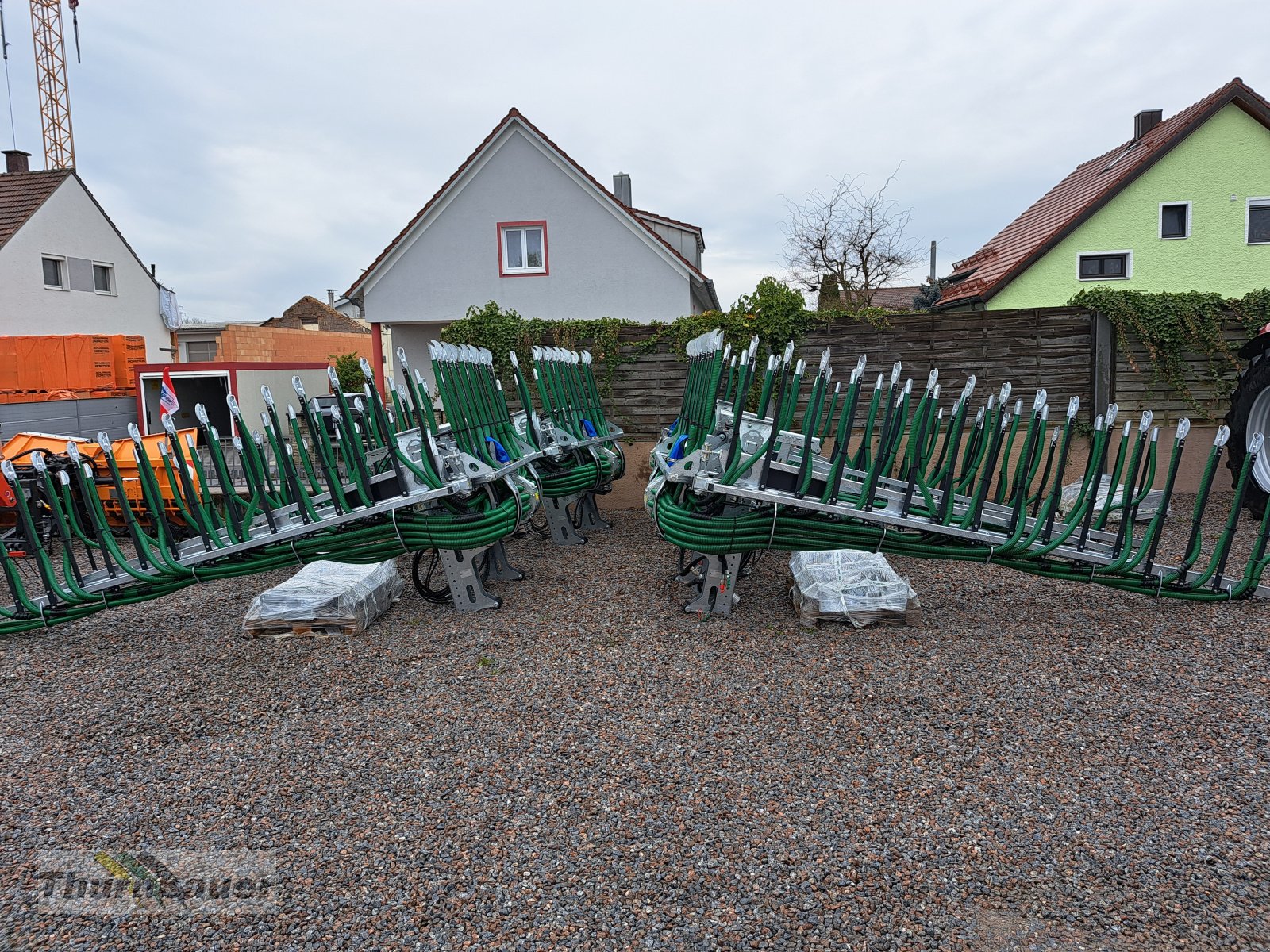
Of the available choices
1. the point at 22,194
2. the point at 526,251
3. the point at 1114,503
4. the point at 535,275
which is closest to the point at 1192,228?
the point at 1114,503

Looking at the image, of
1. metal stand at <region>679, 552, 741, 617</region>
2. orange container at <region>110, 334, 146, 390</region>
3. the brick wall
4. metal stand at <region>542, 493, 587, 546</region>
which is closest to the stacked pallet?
orange container at <region>110, 334, 146, 390</region>

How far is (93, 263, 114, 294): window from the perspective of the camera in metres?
20.7

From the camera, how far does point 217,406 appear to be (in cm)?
1478

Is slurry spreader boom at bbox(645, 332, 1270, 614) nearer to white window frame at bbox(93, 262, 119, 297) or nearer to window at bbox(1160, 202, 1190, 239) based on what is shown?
window at bbox(1160, 202, 1190, 239)

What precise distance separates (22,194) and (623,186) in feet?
45.5

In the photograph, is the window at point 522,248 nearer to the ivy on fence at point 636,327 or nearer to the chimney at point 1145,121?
the ivy on fence at point 636,327

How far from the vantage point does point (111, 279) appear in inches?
840

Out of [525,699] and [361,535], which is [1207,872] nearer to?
[525,699]

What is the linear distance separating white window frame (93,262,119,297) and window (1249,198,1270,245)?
24.4 m

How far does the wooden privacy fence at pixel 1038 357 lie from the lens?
8562 millimetres

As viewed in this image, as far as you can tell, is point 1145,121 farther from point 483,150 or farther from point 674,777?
point 674,777

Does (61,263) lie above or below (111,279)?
above

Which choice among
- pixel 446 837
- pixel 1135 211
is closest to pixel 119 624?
pixel 446 837

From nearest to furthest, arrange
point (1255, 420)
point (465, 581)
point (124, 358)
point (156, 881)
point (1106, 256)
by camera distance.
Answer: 1. point (156, 881)
2. point (465, 581)
3. point (1255, 420)
4. point (1106, 256)
5. point (124, 358)
